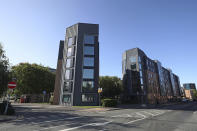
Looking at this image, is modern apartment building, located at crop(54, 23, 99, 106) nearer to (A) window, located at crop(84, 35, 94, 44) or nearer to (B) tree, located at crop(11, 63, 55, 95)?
(A) window, located at crop(84, 35, 94, 44)

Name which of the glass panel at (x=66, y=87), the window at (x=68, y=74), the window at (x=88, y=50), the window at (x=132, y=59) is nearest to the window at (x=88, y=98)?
the glass panel at (x=66, y=87)

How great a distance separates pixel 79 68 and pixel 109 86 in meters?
18.6

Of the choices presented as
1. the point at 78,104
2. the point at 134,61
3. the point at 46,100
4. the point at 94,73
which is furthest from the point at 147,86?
the point at 46,100

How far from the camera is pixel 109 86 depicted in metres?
51.3

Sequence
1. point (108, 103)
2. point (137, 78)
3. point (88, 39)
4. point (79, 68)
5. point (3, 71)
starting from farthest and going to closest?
point (137, 78)
point (88, 39)
point (79, 68)
point (108, 103)
point (3, 71)

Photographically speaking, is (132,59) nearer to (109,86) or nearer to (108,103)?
(109,86)

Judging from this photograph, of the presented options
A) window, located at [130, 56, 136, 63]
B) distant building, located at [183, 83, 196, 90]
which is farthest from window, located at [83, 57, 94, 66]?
distant building, located at [183, 83, 196, 90]

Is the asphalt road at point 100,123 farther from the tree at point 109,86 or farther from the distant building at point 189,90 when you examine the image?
the distant building at point 189,90

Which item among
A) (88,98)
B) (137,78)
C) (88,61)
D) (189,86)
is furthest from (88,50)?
(189,86)

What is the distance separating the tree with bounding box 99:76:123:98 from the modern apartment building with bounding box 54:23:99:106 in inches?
573

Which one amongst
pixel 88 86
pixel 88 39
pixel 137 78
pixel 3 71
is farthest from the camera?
pixel 137 78

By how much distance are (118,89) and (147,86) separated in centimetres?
1510

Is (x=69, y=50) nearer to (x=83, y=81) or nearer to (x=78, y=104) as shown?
(x=83, y=81)

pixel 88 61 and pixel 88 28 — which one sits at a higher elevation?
pixel 88 28
